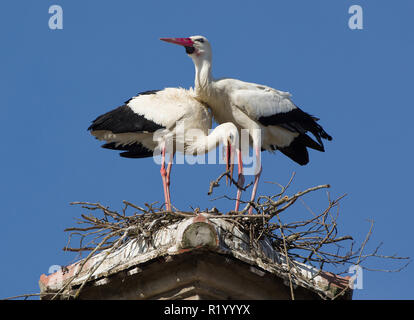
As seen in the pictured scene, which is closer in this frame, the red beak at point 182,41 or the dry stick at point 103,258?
the dry stick at point 103,258

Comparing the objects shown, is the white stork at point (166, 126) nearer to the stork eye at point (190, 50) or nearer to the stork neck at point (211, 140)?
the stork neck at point (211, 140)

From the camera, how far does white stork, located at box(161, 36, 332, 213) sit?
11.6 m

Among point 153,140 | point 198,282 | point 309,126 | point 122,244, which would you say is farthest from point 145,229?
point 309,126

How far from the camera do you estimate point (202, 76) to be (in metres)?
11.6

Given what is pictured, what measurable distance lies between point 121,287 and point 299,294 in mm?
1541

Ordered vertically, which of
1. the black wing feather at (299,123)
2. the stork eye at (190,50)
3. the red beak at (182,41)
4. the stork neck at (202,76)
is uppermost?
the red beak at (182,41)

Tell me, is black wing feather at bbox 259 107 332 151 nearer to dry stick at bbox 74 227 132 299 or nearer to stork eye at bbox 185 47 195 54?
stork eye at bbox 185 47 195 54

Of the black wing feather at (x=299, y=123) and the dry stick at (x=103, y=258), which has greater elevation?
the black wing feather at (x=299, y=123)

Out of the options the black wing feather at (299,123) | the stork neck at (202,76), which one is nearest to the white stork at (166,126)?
the stork neck at (202,76)

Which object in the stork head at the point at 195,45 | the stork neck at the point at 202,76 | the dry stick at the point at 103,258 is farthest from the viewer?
the stork head at the point at 195,45

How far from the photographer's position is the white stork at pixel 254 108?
38.1 feet

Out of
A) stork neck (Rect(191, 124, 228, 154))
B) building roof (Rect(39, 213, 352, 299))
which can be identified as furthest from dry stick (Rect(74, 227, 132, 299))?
stork neck (Rect(191, 124, 228, 154))

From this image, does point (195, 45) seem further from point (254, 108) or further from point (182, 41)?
point (254, 108)

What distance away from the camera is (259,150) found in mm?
11836
